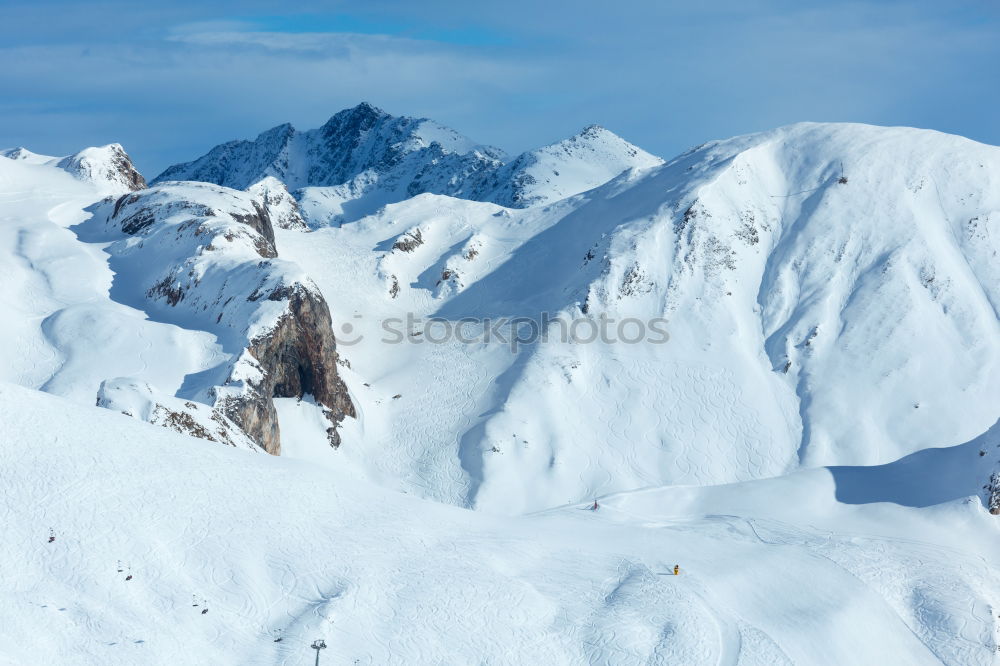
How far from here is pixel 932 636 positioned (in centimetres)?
3841

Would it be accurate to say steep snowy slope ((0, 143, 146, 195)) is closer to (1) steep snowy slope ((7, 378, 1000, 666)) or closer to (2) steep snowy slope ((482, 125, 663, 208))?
(1) steep snowy slope ((7, 378, 1000, 666))

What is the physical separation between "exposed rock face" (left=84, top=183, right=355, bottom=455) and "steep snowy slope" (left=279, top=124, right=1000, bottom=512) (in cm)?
576

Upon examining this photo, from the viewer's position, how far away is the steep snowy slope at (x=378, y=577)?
30219mm

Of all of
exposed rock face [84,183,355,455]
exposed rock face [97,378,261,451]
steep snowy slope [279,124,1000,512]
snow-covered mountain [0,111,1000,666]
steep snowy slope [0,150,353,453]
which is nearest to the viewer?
snow-covered mountain [0,111,1000,666]

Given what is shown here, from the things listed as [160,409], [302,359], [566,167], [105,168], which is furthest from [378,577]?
[566,167]

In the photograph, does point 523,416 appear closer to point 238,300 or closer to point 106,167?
point 238,300

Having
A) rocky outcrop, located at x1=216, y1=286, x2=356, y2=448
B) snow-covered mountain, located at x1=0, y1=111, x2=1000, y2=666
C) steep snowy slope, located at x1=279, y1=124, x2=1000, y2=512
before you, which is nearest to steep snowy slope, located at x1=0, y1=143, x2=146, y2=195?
snow-covered mountain, located at x1=0, y1=111, x2=1000, y2=666

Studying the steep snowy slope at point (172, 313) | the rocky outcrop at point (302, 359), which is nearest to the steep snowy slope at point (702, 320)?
the rocky outcrop at point (302, 359)

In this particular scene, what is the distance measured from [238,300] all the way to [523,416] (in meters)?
19.4

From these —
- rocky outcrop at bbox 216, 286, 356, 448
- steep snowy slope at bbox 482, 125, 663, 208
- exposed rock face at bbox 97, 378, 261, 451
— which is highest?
exposed rock face at bbox 97, 378, 261, 451

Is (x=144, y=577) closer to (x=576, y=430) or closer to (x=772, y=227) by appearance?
(x=576, y=430)

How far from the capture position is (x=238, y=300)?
6638 centimetres

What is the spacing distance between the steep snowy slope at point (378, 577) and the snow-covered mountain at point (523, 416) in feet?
0.41

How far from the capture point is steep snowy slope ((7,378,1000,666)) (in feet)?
99.1
